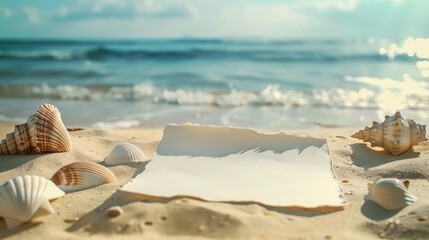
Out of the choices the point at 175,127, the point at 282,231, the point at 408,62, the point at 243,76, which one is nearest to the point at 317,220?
the point at 282,231

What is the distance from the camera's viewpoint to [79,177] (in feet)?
9.91

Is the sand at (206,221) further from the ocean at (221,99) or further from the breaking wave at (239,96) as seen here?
the breaking wave at (239,96)

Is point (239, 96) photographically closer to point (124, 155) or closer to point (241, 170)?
point (124, 155)

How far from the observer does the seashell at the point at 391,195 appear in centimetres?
264

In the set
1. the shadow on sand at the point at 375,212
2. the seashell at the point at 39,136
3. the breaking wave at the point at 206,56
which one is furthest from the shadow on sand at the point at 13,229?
the breaking wave at the point at 206,56

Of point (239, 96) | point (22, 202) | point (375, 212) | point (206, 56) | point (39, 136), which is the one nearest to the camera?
point (22, 202)

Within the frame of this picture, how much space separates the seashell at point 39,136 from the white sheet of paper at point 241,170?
911mm

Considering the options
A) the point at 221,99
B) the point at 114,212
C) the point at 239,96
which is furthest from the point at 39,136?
the point at 239,96

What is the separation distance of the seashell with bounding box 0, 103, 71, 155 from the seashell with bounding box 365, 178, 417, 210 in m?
2.42

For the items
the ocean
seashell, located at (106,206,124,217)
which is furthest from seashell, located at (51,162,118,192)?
the ocean

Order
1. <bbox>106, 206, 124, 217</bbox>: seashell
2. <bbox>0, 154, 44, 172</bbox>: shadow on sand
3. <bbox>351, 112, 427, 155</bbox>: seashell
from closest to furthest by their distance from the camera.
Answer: <bbox>106, 206, 124, 217</bbox>: seashell
<bbox>0, 154, 44, 172</bbox>: shadow on sand
<bbox>351, 112, 427, 155</bbox>: seashell

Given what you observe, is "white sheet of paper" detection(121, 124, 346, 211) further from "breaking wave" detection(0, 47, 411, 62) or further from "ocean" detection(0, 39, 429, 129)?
"breaking wave" detection(0, 47, 411, 62)

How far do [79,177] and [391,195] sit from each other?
1.87 meters

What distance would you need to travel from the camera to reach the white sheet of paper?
2.68 m
